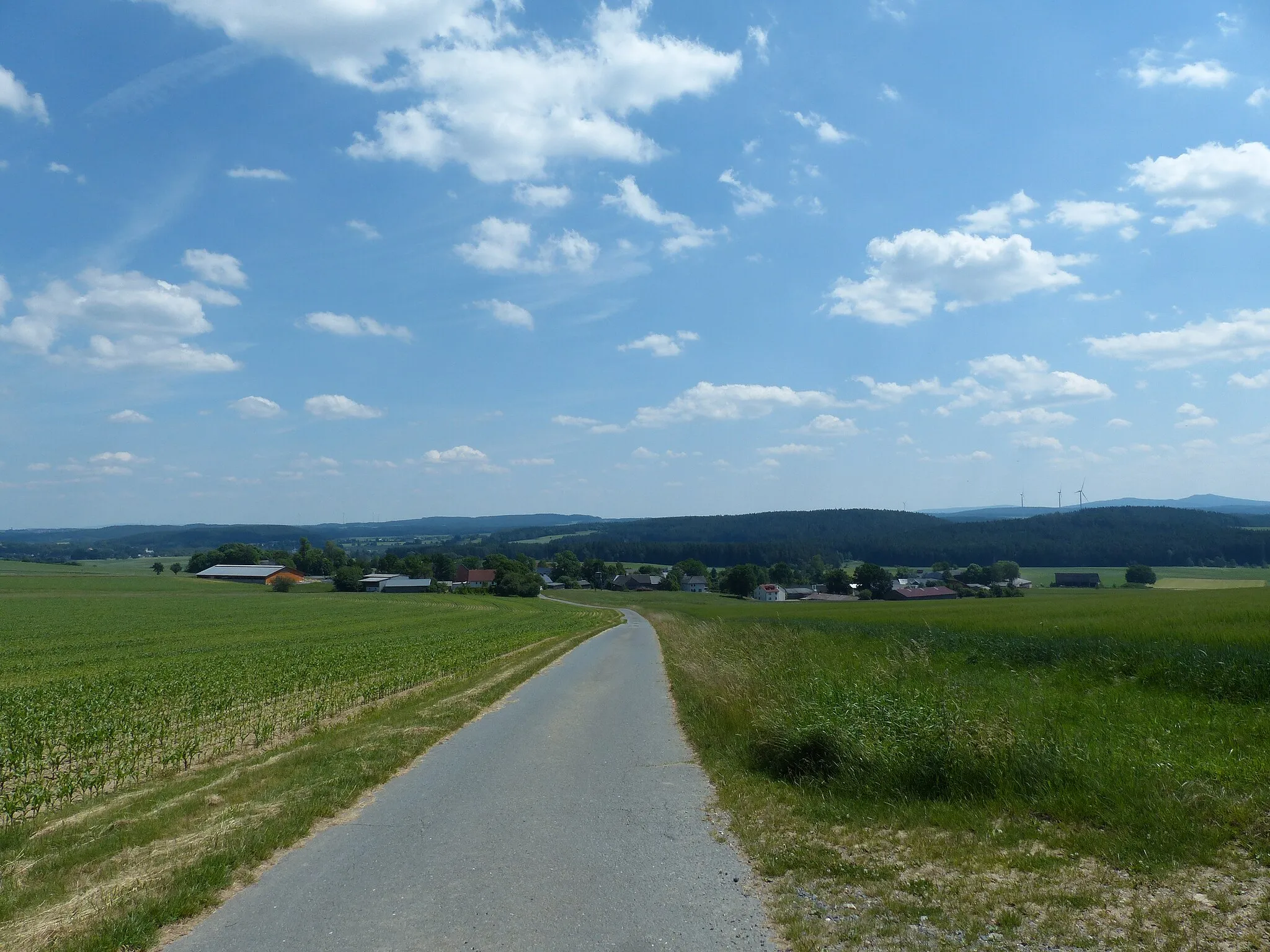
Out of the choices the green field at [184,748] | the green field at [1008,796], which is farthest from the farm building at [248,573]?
the green field at [1008,796]

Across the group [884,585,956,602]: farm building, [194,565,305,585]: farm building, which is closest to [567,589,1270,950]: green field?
[884,585,956,602]: farm building

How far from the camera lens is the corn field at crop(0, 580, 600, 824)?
1318cm

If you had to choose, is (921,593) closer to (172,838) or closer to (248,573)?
(172,838)

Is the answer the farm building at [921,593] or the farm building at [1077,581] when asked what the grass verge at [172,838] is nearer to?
the farm building at [921,593]

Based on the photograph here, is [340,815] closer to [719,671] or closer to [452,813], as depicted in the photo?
[452,813]

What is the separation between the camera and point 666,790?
401 inches

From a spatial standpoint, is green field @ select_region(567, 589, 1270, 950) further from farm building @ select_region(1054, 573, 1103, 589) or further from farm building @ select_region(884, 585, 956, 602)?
farm building @ select_region(1054, 573, 1103, 589)

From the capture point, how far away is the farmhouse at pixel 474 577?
142750 millimetres

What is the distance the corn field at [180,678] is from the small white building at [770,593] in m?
77.7

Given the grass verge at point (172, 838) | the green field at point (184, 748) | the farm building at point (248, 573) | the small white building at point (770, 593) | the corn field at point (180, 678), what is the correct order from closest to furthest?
the grass verge at point (172, 838)
the green field at point (184, 748)
the corn field at point (180, 678)
the small white building at point (770, 593)
the farm building at point (248, 573)

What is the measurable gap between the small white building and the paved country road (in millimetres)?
129207

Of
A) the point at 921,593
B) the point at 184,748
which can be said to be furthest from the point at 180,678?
the point at 921,593

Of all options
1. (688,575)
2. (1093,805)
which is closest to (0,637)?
(1093,805)

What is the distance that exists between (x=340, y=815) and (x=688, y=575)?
556 ft
